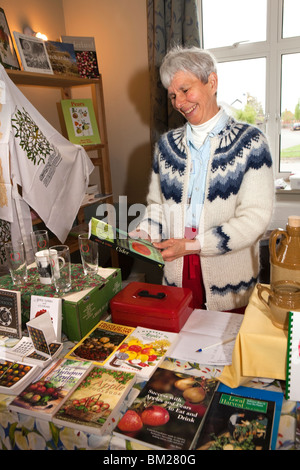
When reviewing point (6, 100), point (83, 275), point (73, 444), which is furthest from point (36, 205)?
point (73, 444)

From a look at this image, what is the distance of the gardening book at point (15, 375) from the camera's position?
982 mm

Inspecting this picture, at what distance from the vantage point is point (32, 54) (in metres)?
2.46

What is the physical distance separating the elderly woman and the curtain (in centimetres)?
126

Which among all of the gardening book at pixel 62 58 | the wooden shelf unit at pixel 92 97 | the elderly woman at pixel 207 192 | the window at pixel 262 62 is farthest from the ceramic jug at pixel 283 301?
the gardening book at pixel 62 58

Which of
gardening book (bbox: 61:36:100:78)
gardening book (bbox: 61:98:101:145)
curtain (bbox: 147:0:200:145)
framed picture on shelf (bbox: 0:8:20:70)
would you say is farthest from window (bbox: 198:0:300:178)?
framed picture on shelf (bbox: 0:8:20:70)

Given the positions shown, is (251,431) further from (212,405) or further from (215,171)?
(215,171)

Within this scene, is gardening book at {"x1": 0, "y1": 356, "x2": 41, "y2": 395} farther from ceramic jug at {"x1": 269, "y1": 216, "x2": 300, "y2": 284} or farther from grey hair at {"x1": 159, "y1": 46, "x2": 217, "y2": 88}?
grey hair at {"x1": 159, "y1": 46, "x2": 217, "y2": 88}

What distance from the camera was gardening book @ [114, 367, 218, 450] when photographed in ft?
2.66

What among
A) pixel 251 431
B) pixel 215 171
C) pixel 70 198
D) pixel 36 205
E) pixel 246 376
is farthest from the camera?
pixel 70 198

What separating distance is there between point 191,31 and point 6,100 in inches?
56.7

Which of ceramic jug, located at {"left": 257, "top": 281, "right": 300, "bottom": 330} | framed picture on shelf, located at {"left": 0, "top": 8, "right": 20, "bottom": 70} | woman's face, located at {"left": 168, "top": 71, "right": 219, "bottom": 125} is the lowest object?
ceramic jug, located at {"left": 257, "top": 281, "right": 300, "bottom": 330}

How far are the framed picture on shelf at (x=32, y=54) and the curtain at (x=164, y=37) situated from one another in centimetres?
79

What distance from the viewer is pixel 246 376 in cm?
95

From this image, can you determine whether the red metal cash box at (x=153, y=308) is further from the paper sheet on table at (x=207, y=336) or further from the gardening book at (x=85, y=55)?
the gardening book at (x=85, y=55)
